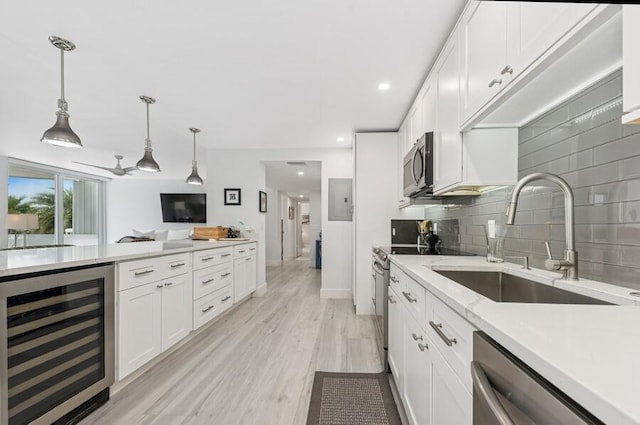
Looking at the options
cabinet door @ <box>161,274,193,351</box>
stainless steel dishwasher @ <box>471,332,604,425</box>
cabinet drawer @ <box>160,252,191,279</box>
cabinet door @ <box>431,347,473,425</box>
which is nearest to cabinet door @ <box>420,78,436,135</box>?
cabinet door @ <box>431,347,473,425</box>

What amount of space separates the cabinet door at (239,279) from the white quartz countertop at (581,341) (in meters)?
3.24

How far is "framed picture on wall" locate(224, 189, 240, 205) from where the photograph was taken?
473 centimetres

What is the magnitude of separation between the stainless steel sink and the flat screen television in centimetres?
786

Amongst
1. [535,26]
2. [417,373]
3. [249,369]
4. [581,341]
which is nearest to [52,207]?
[249,369]

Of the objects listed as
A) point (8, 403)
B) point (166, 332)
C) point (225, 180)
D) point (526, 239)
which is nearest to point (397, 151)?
point (526, 239)

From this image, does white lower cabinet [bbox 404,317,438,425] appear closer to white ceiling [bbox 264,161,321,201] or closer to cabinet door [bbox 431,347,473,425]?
cabinet door [bbox 431,347,473,425]

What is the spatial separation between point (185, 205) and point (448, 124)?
26.1 feet

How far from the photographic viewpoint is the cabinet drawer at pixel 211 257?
2884 mm

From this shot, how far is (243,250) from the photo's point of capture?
4133 mm

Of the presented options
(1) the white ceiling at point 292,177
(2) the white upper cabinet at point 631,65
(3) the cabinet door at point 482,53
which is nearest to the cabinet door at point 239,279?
(1) the white ceiling at point 292,177

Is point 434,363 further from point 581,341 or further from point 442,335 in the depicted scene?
point 581,341

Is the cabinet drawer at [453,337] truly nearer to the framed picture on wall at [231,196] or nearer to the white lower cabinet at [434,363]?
the white lower cabinet at [434,363]

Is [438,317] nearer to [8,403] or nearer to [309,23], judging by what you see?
[309,23]

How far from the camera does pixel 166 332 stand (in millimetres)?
2322
